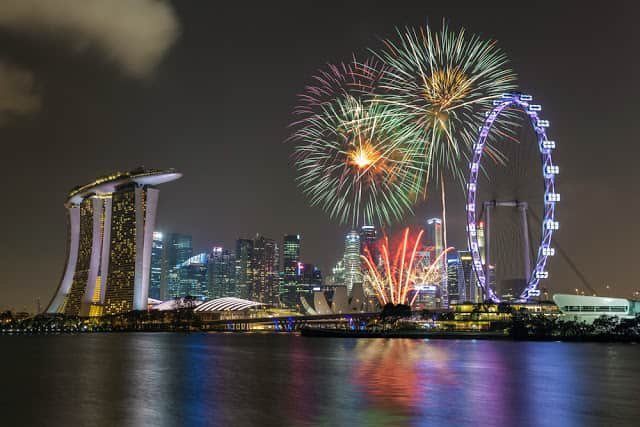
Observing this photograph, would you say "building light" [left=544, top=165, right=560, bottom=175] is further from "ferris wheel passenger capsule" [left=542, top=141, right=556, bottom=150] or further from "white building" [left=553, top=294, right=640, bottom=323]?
"white building" [left=553, top=294, right=640, bottom=323]

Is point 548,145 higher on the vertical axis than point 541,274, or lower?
higher

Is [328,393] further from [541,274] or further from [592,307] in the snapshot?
[592,307]

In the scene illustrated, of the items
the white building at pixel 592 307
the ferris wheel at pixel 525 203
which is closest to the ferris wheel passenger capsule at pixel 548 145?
the ferris wheel at pixel 525 203

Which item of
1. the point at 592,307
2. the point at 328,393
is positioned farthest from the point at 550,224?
the point at 328,393

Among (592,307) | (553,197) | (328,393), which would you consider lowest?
(328,393)

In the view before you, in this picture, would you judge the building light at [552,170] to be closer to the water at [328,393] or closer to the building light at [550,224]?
the building light at [550,224]

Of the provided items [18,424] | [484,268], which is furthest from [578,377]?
[484,268]

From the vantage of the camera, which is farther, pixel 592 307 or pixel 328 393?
pixel 592 307

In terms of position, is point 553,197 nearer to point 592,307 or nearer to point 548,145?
point 548,145

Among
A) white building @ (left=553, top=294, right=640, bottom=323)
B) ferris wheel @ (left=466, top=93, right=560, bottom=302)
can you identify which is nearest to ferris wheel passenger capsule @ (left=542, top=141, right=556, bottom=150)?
ferris wheel @ (left=466, top=93, right=560, bottom=302)
